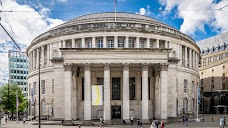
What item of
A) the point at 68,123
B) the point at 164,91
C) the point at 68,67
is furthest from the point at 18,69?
the point at 164,91

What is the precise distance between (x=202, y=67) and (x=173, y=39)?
48.0 metres

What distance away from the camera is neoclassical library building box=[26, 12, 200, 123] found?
4928 cm

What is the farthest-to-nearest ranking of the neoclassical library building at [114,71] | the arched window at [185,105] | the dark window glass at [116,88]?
the arched window at [185,105], the dark window glass at [116,88], the neoclassical library building at [114,71]

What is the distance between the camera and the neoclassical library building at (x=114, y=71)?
49.3m

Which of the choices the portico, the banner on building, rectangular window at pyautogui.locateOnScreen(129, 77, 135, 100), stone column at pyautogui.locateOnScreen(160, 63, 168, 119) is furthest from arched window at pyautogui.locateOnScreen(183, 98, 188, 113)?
the banner on building

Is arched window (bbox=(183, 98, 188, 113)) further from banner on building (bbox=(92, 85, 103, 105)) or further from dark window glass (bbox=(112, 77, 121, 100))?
banner on building (bbox=(92, 85, 103, 105))

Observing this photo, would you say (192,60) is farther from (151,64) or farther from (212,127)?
(212,127)

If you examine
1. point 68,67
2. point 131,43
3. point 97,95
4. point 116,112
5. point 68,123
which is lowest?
point 68,123

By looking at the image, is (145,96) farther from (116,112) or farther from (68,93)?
(68,93)

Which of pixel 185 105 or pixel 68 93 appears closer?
pixel 68 93

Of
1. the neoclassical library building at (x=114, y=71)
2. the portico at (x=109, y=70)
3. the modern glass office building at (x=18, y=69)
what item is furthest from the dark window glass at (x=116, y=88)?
the modern glass office building at (x=18, y=69)

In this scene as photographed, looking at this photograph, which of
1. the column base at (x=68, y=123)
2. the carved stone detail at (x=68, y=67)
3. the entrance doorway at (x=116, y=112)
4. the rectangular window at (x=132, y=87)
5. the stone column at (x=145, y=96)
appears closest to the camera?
the column base at (x=68, y=123)

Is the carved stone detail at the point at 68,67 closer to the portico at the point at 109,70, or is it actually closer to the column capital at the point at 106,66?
the portico at the point at 109,70

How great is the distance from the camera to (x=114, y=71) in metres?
55.2
